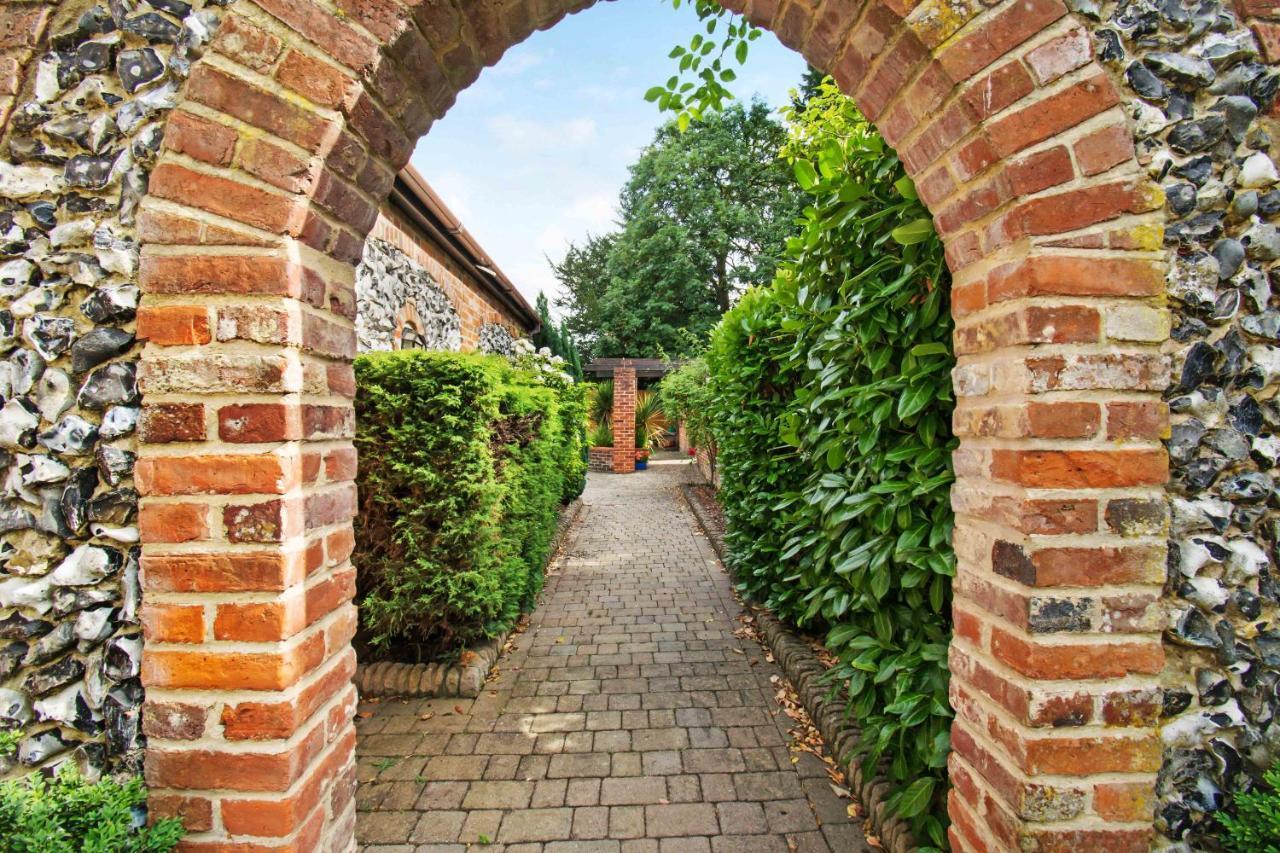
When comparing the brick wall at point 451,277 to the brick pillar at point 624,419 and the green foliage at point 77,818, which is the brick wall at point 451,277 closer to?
the green foliage at point 77,818

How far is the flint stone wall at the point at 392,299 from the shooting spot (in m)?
4.55

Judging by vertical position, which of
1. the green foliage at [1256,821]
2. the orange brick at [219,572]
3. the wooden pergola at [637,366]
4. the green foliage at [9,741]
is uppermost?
the wooden pergola at [637,366]

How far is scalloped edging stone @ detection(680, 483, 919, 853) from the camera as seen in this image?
2.06 meters

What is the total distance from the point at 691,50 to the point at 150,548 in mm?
2658

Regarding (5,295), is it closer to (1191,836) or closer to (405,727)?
(405,727)

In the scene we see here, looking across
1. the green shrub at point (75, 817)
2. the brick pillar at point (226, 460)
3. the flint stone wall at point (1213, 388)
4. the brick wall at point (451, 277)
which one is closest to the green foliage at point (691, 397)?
the brick wall at point (451, 277)

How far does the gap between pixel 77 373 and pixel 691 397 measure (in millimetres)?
9167

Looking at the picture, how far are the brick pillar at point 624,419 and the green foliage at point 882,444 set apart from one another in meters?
12.0

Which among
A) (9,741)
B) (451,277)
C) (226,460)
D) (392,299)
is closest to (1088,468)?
(226,460)

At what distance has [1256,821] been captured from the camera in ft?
4.08

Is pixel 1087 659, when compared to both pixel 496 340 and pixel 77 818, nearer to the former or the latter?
pixel 77 818

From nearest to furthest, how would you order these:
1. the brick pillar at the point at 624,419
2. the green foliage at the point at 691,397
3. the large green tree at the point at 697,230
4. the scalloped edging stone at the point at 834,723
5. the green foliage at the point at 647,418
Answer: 1. the scalloped edging stone at the point at 834,723
2. the green foliage at the point at 691,397
3. the brick pillar at the point at 624,419
4. the green foliage at the point at 647,418
5. the large green tree at the point at 697,230

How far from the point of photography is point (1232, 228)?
1.33 metres

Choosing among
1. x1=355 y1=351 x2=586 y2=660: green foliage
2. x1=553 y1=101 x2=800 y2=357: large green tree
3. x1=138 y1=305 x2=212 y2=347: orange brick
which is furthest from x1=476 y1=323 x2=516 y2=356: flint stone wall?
x1=553 y1=101 x2=800 y2=357: large green tree
